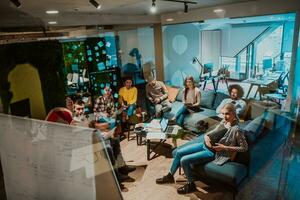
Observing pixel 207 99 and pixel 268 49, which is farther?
pixel 268 49

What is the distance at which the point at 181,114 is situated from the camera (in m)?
4.34

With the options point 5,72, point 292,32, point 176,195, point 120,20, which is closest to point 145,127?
point 176,195

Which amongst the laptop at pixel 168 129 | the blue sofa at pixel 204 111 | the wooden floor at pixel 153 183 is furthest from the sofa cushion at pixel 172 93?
the wooden floor at pixel 153 183

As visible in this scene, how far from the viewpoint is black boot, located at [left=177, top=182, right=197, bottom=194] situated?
2.71m

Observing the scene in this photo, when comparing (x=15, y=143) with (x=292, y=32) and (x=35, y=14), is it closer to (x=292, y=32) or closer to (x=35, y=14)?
(x=35, y=14)

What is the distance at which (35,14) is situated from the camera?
11.1 ft

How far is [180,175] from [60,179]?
2.21 metres

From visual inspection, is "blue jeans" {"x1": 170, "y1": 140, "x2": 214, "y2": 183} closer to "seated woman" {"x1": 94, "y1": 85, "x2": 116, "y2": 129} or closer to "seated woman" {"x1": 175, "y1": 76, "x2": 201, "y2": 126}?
"seated woman" {"x1": 175, "y1": 76, "x2": 201, "y2": 126}

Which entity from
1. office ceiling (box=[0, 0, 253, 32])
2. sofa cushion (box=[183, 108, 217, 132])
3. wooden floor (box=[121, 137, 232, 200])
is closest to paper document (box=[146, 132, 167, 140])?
wooden floor (box=[121, 137, 232, 200])

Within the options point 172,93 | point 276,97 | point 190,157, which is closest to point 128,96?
point 172,93

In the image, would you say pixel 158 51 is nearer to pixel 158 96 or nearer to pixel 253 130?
pixel 158 96

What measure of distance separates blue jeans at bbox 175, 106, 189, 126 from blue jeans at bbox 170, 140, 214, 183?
136cm

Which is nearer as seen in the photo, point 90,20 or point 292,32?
point 292,32

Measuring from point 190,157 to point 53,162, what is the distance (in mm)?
1912
